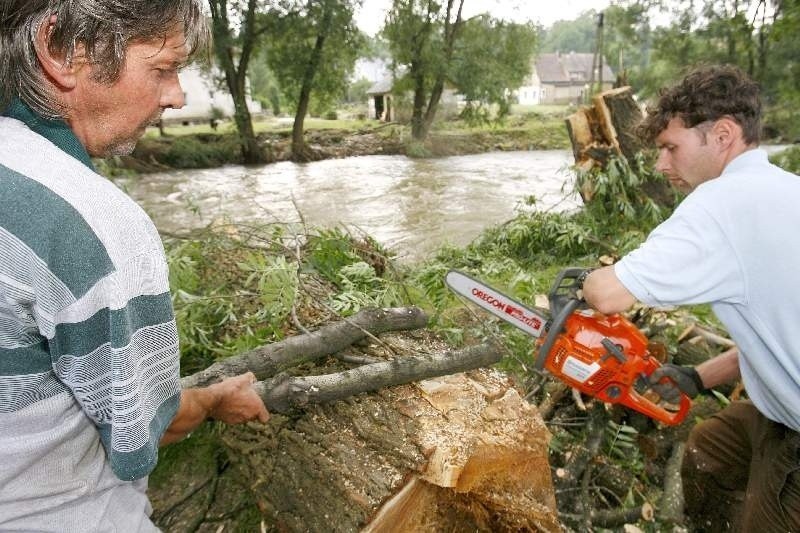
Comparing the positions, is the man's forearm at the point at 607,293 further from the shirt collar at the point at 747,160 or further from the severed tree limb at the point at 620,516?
the severed tree limb at the point at 620,516

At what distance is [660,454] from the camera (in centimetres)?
276

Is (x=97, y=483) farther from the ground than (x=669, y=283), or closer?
closer

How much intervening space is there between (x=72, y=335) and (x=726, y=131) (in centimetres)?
227

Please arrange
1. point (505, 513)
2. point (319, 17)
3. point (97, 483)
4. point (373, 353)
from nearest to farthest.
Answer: point (97, 483)
point (505, 513)
point (373, 353)
point (319, 17)

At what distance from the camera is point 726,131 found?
1.98 metres

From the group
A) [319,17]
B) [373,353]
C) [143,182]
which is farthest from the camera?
[319,17]

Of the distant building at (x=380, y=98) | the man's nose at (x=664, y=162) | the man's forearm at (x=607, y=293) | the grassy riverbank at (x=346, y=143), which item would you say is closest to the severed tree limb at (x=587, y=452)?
the man's forearm at (x=607, y=293)

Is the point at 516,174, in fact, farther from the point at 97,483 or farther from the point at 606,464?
the point at 97,483

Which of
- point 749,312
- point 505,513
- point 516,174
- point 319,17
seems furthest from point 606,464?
point 319,17

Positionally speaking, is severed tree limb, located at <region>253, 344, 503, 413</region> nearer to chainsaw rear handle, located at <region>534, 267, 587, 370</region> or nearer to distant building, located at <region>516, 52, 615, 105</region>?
chainsaw rear handle, located at <region>534, 267, 587, 370</region>

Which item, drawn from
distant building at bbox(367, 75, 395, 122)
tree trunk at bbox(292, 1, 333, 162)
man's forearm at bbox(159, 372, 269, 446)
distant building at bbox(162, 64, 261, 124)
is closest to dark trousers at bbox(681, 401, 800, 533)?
man's forearm at bbox(159, 372, 269, 446)

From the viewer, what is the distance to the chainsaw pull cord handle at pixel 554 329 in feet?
7.18

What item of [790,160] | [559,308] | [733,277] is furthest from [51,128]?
[790,160]

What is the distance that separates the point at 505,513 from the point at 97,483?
4.38ft
